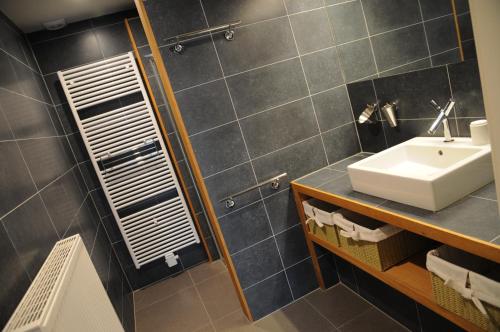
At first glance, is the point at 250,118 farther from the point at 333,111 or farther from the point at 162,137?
the point at 162,137

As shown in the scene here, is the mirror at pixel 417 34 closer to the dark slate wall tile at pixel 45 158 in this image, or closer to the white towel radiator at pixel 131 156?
the white towel radiator at pixel 131 156

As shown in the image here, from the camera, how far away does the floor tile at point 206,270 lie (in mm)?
3195

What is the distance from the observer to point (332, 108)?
7.59ft

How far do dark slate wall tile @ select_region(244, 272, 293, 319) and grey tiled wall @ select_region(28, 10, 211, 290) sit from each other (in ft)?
5.03

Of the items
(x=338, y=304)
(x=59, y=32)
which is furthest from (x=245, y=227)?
(x=59, y=32)

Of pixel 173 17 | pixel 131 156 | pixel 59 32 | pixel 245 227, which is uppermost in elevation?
pixel 59 32

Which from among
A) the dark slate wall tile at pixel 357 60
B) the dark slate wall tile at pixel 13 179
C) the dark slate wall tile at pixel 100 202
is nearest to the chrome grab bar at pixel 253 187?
the dark slate wall tile at pixel 357 60

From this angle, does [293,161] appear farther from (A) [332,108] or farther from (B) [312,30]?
(B) [312,30]

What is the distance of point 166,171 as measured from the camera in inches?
124

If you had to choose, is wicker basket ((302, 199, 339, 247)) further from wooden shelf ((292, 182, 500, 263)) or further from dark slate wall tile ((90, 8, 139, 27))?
dark slate wall tile ((90, 8, 139, 27))

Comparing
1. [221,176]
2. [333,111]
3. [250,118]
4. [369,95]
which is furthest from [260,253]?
[369,95]

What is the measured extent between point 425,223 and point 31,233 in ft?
5.33

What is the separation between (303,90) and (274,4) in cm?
56

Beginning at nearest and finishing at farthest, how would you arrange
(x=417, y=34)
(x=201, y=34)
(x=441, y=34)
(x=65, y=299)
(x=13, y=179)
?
(x=65, y=299)
(x=13, y=179)
(x=441, y=34)
(x=417, y=34)
(x=201, y=34)
